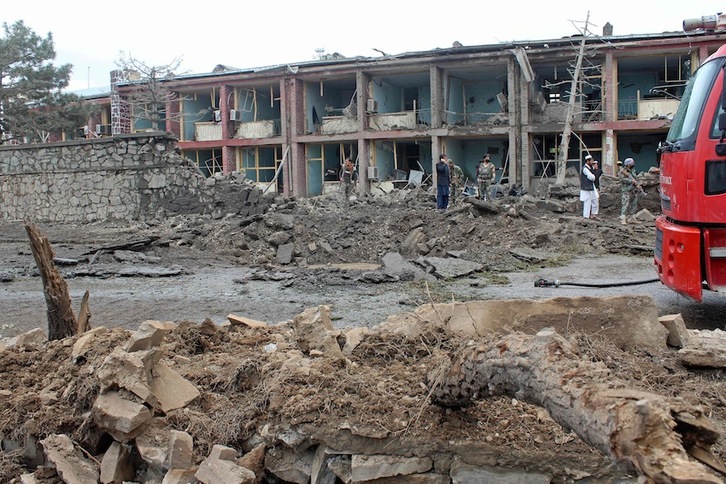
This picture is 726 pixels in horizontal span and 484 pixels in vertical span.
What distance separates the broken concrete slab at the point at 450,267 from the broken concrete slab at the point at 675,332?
5.83 meters

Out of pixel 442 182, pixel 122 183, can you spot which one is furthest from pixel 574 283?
pixel 122 183

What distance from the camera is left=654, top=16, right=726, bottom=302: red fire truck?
5984mm

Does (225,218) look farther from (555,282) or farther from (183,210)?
(555,282)

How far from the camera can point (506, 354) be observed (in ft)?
10.7

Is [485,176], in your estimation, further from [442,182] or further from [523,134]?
[523,134]

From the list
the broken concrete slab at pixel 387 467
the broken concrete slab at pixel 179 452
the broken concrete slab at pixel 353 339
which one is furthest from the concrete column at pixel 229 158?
the broken concrete slab at pixel 387 467

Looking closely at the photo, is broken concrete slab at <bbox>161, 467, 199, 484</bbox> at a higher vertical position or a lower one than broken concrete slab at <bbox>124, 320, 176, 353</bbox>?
lower

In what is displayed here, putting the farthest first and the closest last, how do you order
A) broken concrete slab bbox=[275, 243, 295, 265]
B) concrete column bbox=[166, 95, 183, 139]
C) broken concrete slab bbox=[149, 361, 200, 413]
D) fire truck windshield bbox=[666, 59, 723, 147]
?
concrete column bbox=[166, 95, 183, 139], broken concrete slab bbox=[275, 243, 295, 265], fire truck windshield bbox=[666, 59, 723, 147], broken concrete slab bbox=[149, 361, 200, 413]

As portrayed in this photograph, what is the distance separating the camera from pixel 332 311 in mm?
8680

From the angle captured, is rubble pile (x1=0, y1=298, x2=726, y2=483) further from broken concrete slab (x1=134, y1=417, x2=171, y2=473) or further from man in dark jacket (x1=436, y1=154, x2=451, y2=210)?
man in dark jacket (x1=436, y1=154, x2=451, y2=210)

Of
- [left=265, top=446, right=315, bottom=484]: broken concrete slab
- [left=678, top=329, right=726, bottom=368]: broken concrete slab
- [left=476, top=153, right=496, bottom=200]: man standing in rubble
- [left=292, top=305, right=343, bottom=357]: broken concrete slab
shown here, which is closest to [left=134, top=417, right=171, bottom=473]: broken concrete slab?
[left=265, top=446, right=315, bottom=484]: broken concrete slab

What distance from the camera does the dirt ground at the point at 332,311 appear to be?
12.2 ft

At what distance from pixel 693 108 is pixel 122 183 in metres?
18.4

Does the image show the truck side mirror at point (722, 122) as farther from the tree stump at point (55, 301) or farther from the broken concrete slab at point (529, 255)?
the broken concrete slab at point (529, 255)
